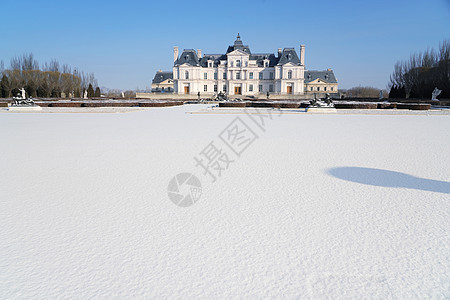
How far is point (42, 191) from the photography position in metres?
4.08

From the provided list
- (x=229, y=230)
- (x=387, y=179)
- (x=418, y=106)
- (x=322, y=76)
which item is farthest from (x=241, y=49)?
(x=229, y=230)

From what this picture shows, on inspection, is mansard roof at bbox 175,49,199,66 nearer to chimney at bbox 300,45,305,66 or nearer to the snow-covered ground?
chimney at bbox 300,45,305,66

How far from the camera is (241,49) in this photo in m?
58.8

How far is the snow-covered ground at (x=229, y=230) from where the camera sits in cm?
216

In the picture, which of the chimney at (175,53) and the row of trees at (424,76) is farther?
the chimney at (175,53)

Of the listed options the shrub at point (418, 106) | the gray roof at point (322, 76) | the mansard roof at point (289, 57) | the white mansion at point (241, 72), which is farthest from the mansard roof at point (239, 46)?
the shrub at point (418, 106)

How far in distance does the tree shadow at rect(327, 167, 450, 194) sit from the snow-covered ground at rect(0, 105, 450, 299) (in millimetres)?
28

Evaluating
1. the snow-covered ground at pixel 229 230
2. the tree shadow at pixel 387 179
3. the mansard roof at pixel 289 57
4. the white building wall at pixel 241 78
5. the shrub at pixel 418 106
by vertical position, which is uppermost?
the mansard roof at pixel 289 57

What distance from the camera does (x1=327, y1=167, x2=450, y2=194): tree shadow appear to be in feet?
14.2

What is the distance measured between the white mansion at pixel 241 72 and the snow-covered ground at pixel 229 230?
5418 cm

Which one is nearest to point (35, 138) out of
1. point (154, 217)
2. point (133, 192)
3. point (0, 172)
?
point (0, 172)

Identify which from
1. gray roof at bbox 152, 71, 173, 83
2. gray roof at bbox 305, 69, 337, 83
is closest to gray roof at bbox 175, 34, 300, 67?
gray roof at bbox 305, 69, 337, 83

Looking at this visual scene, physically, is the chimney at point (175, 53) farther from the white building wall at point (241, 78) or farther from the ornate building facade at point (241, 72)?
the white building wall at point (241, 78)

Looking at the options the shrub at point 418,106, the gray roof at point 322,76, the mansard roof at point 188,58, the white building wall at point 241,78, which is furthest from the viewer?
the gray roof at point 322,76
